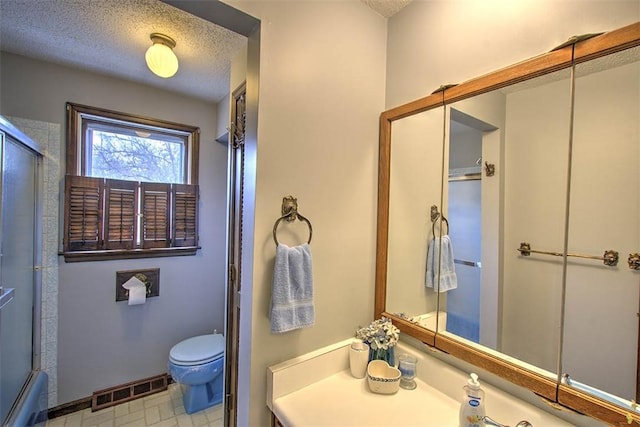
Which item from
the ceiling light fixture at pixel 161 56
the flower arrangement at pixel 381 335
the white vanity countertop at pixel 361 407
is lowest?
the white vanity countertop at pixel 361 407

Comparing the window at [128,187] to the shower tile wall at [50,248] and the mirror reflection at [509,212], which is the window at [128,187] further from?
the mirror reflection at [509,212]

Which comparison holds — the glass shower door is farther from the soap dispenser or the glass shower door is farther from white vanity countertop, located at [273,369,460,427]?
the soap dispenser

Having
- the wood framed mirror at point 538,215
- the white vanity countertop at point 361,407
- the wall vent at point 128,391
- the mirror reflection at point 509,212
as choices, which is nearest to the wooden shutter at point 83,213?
the wall vent at point 128,391

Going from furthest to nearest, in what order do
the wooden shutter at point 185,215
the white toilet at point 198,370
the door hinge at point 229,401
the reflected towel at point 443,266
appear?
the wooden shutter at point 185,215 → the white toilet at point 198,370 → the door hinge at point 229,401 → the reflected towel at point 443,266

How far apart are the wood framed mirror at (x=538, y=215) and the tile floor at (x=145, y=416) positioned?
1.82m

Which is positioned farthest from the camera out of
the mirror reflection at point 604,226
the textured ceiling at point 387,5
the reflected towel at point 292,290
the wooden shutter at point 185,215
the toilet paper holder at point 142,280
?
the wooden shutter at point 185,215

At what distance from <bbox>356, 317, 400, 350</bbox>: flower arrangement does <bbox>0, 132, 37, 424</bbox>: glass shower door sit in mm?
1965

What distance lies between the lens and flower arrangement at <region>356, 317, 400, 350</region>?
46.4 inches

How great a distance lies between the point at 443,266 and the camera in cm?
118

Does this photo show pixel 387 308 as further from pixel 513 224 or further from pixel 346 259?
pixel 513 224

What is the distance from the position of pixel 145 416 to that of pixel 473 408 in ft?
7.69

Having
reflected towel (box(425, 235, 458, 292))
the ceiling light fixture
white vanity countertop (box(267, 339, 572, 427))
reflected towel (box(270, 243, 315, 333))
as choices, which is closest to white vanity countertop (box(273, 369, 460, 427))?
white vanity countertop (box(267, 339, 572, 427))

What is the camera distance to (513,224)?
0.97 metres

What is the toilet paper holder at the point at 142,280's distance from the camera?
7.20ft
